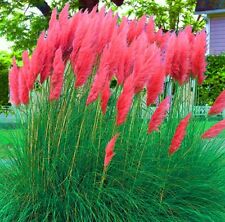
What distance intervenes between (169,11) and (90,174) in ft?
84.0

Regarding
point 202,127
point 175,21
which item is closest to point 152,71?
point 202,127

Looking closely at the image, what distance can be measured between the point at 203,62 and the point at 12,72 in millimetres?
1225

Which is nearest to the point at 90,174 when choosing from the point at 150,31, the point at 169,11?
the point at 150,31

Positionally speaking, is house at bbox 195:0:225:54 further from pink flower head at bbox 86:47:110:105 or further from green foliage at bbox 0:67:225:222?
pink flower head at bbox 86:47:110:105

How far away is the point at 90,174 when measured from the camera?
3621mm

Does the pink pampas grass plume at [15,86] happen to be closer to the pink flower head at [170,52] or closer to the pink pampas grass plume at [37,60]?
the pink pampas grass plume at [37,60]

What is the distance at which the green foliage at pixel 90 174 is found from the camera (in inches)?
140

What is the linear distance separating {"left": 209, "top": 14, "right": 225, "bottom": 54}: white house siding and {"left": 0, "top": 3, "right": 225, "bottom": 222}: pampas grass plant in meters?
18.2

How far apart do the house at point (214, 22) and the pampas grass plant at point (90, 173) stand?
59.0 ft

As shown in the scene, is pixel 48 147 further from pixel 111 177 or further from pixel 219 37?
pixel 219 37

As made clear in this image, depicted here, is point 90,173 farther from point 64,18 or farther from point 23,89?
point 64,18

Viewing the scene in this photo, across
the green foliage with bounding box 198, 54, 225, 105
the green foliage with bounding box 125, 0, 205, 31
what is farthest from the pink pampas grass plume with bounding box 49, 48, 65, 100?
the green foliage with bounding box 125, 0, 205, 31

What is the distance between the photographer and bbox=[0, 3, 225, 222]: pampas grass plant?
11.7 ft

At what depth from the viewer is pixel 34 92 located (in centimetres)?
383
